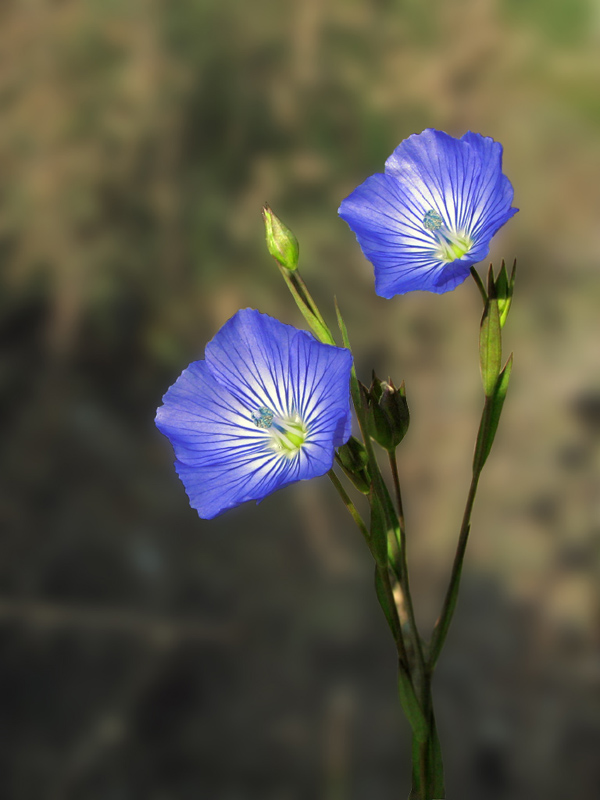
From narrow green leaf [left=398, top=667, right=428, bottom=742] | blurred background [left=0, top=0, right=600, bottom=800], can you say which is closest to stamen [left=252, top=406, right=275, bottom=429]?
narrow green leaf [left=398, top=667, right=428, bottom=742]

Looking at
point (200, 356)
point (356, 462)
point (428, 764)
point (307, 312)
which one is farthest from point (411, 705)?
point (200, 356)

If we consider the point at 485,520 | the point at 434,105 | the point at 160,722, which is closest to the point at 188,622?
the point at 160,722

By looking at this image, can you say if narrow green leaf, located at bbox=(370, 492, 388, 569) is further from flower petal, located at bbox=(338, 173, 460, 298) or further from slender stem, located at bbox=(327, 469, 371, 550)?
flower petal, located at bbox=(338, 173, 460, 298)

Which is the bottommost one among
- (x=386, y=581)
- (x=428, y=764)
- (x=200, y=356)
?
(x=428, y=764)

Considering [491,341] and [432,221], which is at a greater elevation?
[432,221]

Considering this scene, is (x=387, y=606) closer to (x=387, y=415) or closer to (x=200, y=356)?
(x=387, y=415)

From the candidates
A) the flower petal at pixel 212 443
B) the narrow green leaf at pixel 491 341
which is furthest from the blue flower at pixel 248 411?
the narrow green leaf at pixel 491 341
